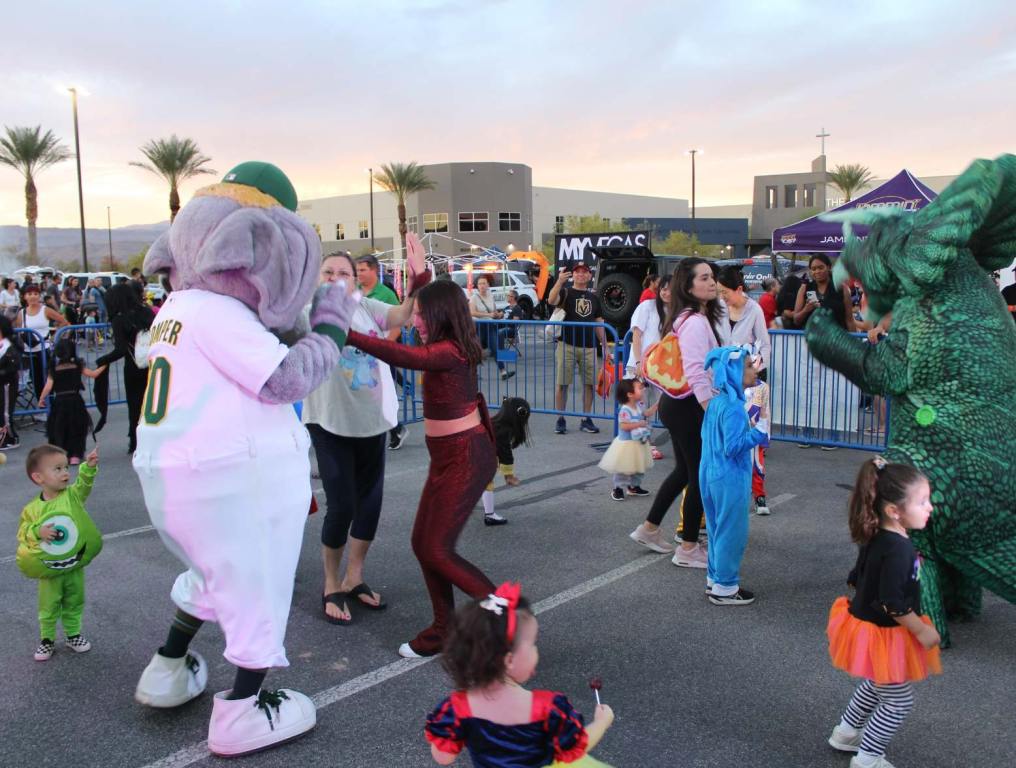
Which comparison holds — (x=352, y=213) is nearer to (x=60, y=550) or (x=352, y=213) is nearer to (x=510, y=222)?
(x=510, y=222)

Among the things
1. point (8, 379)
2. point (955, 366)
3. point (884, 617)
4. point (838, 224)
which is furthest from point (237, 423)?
point (838, 224)

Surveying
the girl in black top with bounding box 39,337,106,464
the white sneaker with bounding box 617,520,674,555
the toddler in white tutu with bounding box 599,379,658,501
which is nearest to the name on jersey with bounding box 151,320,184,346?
the white sneaker with bounding box 617,520,674,555

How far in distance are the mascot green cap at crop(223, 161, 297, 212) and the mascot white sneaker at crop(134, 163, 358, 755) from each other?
1.2 inches

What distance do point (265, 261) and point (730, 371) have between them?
2540 mm

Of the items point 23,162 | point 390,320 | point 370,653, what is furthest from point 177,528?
point 23,162

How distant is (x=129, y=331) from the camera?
27.2 feet

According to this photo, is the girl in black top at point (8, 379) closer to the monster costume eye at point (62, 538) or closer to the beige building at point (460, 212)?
the monster costume eye at point (62, 538)

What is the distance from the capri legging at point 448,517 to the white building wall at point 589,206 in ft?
186

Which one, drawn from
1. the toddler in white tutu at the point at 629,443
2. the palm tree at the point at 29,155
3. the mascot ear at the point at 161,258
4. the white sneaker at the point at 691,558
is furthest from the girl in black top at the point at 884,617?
the palm tree at the point at 29,155

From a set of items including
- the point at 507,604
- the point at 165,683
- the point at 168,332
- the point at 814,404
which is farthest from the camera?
the point at 814,404

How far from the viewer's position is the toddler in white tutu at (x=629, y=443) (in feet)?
21.4

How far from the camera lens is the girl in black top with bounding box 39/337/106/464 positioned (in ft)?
24.9

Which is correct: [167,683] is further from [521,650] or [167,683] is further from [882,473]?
[882,473]

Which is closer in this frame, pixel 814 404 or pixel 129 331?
pixel 129 331
